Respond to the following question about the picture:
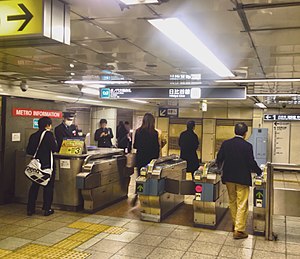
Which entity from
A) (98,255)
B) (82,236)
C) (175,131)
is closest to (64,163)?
(82,236)

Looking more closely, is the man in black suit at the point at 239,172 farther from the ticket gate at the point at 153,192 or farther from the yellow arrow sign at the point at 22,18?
the yellow arrow sign at the point at 22,18

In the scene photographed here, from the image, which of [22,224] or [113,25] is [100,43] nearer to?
[113,25]

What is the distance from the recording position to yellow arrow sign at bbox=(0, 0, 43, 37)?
6.88ft

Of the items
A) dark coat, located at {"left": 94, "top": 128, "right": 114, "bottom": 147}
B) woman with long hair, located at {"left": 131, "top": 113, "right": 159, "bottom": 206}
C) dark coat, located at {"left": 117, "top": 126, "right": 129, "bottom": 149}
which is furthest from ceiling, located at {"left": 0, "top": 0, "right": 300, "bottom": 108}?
dark coat, located at {"left": 117, "top": 126, "right": 129, "bottom": 149}

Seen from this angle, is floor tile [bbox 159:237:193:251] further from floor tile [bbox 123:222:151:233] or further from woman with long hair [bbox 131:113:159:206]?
woman with long hair [bbox 131:113:159:206]

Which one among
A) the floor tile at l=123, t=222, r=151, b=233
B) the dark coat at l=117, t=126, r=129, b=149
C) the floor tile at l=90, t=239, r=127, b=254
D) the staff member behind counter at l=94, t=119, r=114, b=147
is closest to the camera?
the floor tile at l=90, t=239, r=127, b=254

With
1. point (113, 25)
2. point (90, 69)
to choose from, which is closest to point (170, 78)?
point (90, 69)

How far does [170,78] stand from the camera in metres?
6.17

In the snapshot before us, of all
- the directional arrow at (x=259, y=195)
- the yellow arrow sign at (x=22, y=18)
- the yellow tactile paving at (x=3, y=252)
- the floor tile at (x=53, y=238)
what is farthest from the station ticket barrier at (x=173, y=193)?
the yellow arrow sign at (x=22, y=18)

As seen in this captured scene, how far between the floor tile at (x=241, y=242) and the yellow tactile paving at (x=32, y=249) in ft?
7.42

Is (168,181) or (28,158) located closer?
(168,181)

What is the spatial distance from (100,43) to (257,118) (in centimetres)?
1089

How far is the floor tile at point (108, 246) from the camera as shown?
4.14 metres

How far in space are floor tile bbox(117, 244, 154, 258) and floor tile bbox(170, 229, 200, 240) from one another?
58 centimetres
